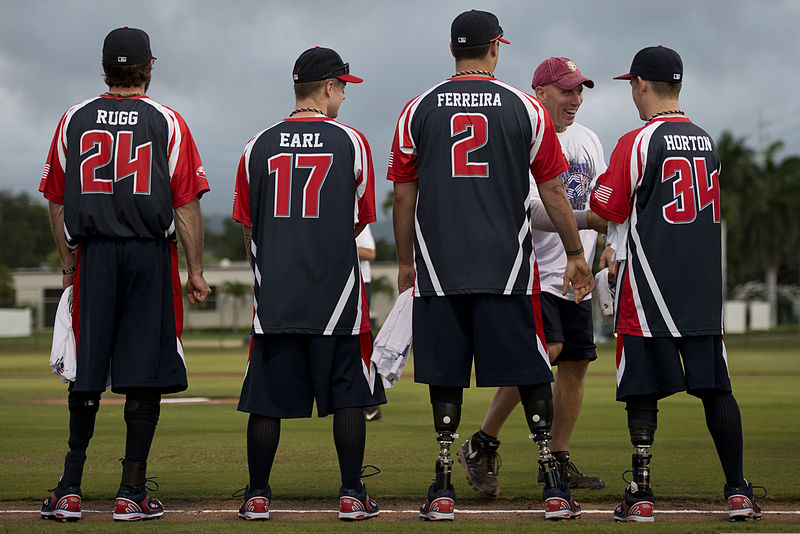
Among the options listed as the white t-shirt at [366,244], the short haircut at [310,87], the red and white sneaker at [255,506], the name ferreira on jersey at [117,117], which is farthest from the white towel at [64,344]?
the white t-shirt at [366,244]

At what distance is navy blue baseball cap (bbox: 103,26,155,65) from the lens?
542 cm

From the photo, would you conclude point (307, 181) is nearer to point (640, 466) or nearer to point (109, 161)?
point (109, 161)

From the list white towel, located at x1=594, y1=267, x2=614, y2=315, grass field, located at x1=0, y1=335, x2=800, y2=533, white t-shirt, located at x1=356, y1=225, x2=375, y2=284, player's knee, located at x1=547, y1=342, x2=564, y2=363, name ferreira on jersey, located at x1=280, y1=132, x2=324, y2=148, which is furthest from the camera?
white t-shirt, located at x1=356, y1=225, x2=375, y2=284

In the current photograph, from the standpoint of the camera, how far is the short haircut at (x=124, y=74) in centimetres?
545

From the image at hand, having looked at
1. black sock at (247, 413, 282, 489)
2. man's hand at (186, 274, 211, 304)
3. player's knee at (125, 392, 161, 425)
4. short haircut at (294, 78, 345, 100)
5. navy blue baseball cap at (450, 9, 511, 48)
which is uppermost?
navy blue baseball cap at (450, 9, 511, 48)

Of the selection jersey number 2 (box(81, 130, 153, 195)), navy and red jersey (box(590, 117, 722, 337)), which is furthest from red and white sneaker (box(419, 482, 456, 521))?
jersey number 2 (box(81, 130, 153, 195))

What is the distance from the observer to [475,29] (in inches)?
208

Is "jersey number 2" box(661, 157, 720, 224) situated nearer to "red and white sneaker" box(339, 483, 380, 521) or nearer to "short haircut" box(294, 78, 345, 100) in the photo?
"short haircut" box(294, 78, 345, 100)

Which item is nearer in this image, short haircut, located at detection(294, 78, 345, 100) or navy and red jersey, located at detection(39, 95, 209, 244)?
navy and red jersey, located at detection(39, 95, 209, 244)

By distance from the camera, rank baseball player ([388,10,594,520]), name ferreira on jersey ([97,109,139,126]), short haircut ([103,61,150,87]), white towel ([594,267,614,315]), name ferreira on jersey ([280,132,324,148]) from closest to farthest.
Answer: baseball player ([388,10,594,520])
name ferreira on jersey ([280,132,324,148])
name ferreira on jersey ([97,109,139,126])
short haircut ([103,61,150,87])
white towel ([594,267,614,315])

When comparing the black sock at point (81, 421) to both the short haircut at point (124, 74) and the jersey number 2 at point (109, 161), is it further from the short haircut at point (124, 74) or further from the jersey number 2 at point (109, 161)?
the short haircut at point (124, 74)

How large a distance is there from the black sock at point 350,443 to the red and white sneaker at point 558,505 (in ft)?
3.37

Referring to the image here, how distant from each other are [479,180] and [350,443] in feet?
5.26

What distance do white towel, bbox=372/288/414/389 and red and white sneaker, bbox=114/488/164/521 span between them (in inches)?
56.8
